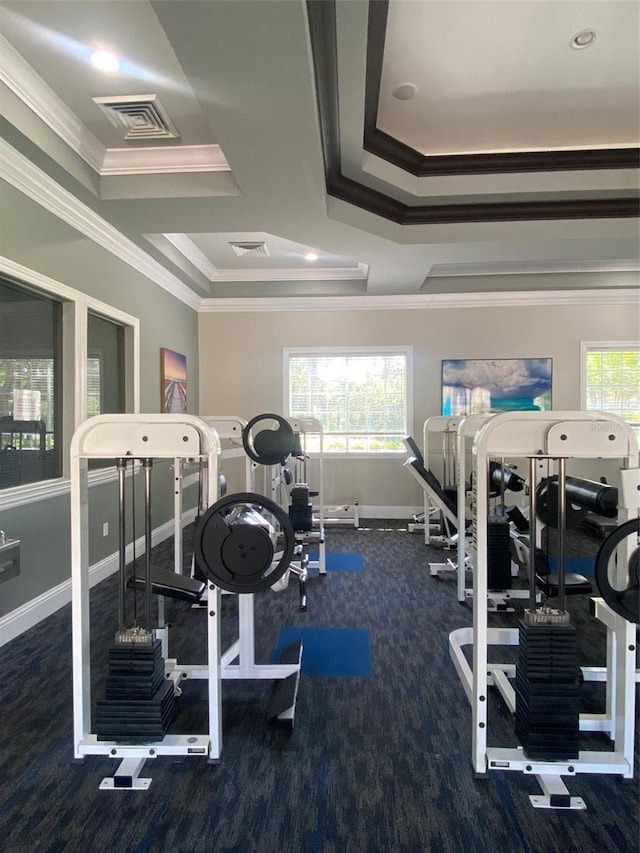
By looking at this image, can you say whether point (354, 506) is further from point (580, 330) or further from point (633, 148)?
point (633, 148)

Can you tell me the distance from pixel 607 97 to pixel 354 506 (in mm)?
4197

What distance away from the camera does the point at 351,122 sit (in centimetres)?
246

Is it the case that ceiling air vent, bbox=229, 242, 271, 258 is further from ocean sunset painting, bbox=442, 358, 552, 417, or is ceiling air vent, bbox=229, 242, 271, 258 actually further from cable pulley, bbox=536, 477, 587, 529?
cable pulley, bbox=536, 477, 587, 529

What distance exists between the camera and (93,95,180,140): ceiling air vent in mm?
2389

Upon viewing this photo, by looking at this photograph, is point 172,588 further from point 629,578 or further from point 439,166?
point 439,166

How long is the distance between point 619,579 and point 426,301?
465 cm

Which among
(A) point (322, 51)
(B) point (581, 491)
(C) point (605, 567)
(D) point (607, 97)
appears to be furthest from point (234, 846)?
(D) point (607, 97)

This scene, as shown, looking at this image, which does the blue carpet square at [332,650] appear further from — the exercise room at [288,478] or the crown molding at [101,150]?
the crown molding at [101,150]

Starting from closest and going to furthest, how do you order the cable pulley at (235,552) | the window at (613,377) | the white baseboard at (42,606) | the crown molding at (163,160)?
the cable pulley at (235,552), the white baseboard at (42,606), the crown molding at (163,160), the window at (613,377)

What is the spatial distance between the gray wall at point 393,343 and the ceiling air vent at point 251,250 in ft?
3.44

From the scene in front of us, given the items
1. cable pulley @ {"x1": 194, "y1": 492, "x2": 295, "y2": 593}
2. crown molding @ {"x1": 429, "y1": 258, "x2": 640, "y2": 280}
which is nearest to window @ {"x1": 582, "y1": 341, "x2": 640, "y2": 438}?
crown molding @ {"x1": 429, "y1": 258, "x2": 640, "y2": 280}

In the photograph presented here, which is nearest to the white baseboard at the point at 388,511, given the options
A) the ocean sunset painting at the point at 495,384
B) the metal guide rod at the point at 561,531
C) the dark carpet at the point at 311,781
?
the ocean sunset painting at the point at 495,384

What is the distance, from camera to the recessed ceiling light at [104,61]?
6.86ft

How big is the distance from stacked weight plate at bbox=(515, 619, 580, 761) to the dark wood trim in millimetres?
2603
